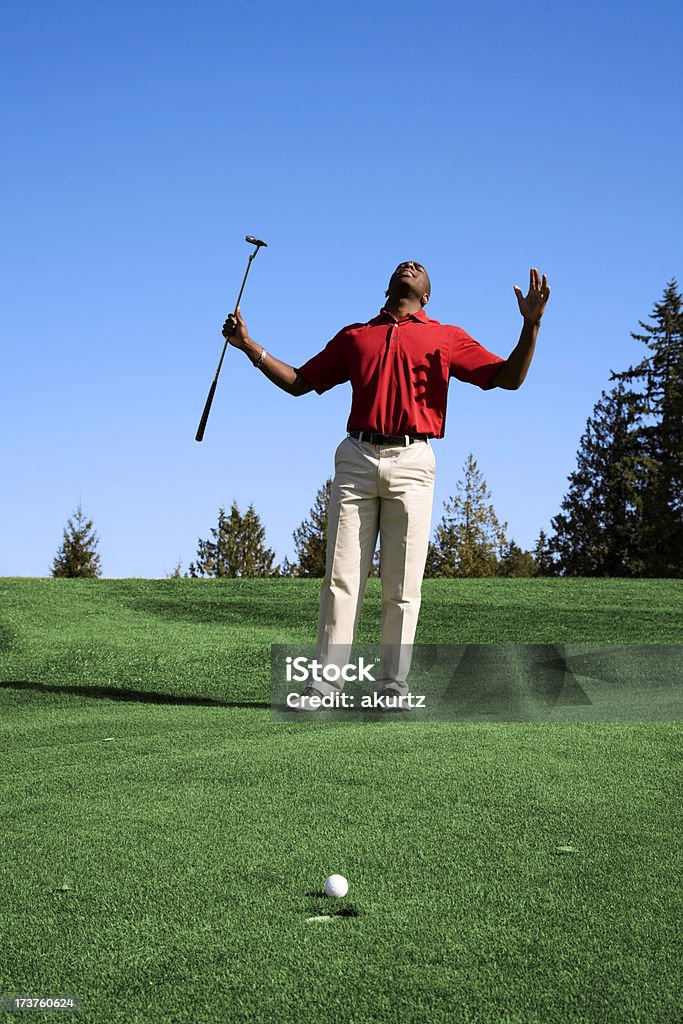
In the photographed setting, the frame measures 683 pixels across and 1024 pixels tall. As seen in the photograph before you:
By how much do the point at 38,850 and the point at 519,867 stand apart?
145 cm

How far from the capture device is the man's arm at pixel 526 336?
4.98m

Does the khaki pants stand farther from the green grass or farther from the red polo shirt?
the green grass

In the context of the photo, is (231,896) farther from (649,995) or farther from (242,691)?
(242,691)

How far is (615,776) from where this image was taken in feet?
12.2

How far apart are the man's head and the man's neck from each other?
0.03 meters

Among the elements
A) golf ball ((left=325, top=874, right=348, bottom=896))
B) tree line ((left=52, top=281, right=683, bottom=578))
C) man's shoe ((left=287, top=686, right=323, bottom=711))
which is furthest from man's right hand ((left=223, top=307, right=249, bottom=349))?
tree line ((left=52, top=281, right=683, bottom=578))

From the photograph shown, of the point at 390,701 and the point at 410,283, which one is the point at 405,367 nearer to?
the point at 410,283

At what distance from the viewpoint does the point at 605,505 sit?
4697cm

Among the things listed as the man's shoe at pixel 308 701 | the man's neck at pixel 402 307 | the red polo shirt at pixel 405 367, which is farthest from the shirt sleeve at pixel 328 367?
the man's shoe at pixel 308 701

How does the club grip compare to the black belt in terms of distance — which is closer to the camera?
the black belt

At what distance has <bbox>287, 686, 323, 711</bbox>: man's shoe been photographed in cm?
546

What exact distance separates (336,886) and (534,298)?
3440 mm

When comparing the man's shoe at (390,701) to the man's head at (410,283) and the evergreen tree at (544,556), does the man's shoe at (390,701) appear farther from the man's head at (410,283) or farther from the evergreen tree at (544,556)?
the evergreen tree at (544,556)

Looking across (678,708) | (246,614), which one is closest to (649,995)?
(678,708)
